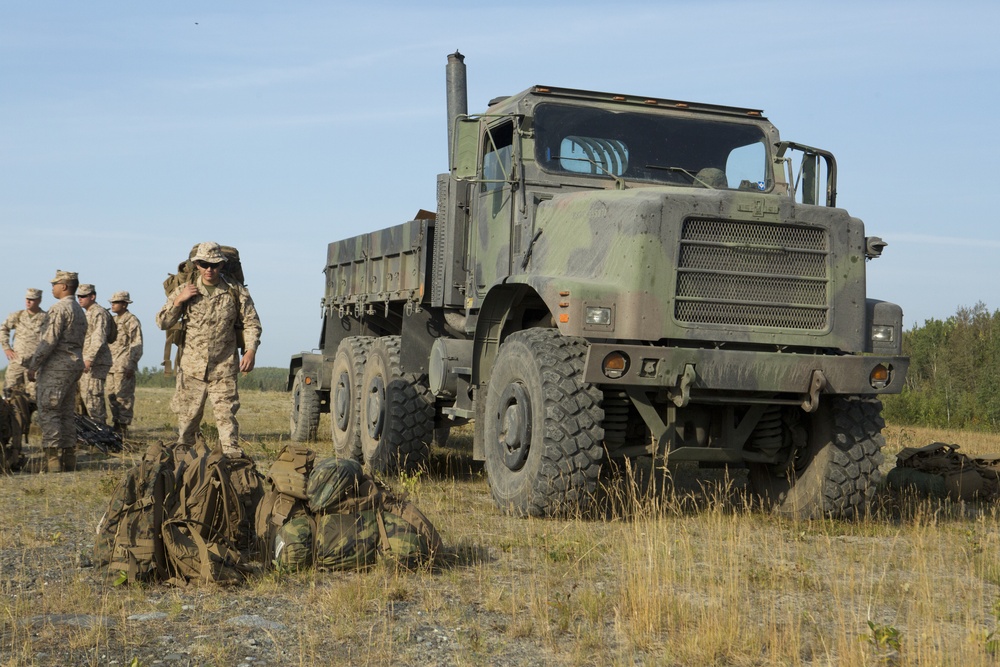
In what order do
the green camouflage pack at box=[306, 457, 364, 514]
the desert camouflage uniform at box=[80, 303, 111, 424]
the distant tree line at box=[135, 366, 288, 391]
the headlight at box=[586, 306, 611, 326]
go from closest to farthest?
the green camouflage pack at box=[306, 457, 364, 514] < the headlight at box=[586, 306, 611, 326] < the desert camouflage uniform at box=[80, 303, 111, 424] < the distant tree line at box=[135, 366, 288, 391]

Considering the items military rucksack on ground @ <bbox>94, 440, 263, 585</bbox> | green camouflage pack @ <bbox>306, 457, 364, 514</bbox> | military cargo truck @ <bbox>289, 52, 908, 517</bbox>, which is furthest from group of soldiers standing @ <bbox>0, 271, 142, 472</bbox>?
green camouflage pack @ <bbox>306, 457, 364, 514</bbox>

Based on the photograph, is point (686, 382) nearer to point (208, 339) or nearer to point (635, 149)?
point (635, 149)

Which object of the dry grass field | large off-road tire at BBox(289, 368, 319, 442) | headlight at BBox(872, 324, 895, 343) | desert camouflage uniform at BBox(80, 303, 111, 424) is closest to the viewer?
the dry grass field

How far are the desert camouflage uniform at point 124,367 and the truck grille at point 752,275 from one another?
904 cm

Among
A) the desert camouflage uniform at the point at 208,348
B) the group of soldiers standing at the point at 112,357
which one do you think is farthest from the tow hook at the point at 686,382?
the desert camouflage uniform at the point at 208,348

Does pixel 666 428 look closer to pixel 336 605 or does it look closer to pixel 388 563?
pixel 388 563

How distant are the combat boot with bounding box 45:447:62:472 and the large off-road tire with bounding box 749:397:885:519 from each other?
6.58 meters

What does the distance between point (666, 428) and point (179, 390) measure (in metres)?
3.99

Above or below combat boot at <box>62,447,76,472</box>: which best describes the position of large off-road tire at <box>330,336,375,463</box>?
above

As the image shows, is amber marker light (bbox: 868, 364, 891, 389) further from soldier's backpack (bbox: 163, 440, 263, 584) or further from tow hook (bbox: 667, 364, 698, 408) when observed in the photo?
soldier's backpack (bbox: 163, 440, 263, 584)

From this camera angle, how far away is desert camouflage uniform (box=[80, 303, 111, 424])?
43.9ft

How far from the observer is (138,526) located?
5461 millimetres

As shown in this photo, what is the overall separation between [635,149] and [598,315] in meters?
2.06

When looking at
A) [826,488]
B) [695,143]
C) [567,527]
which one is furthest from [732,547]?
[695,143]
